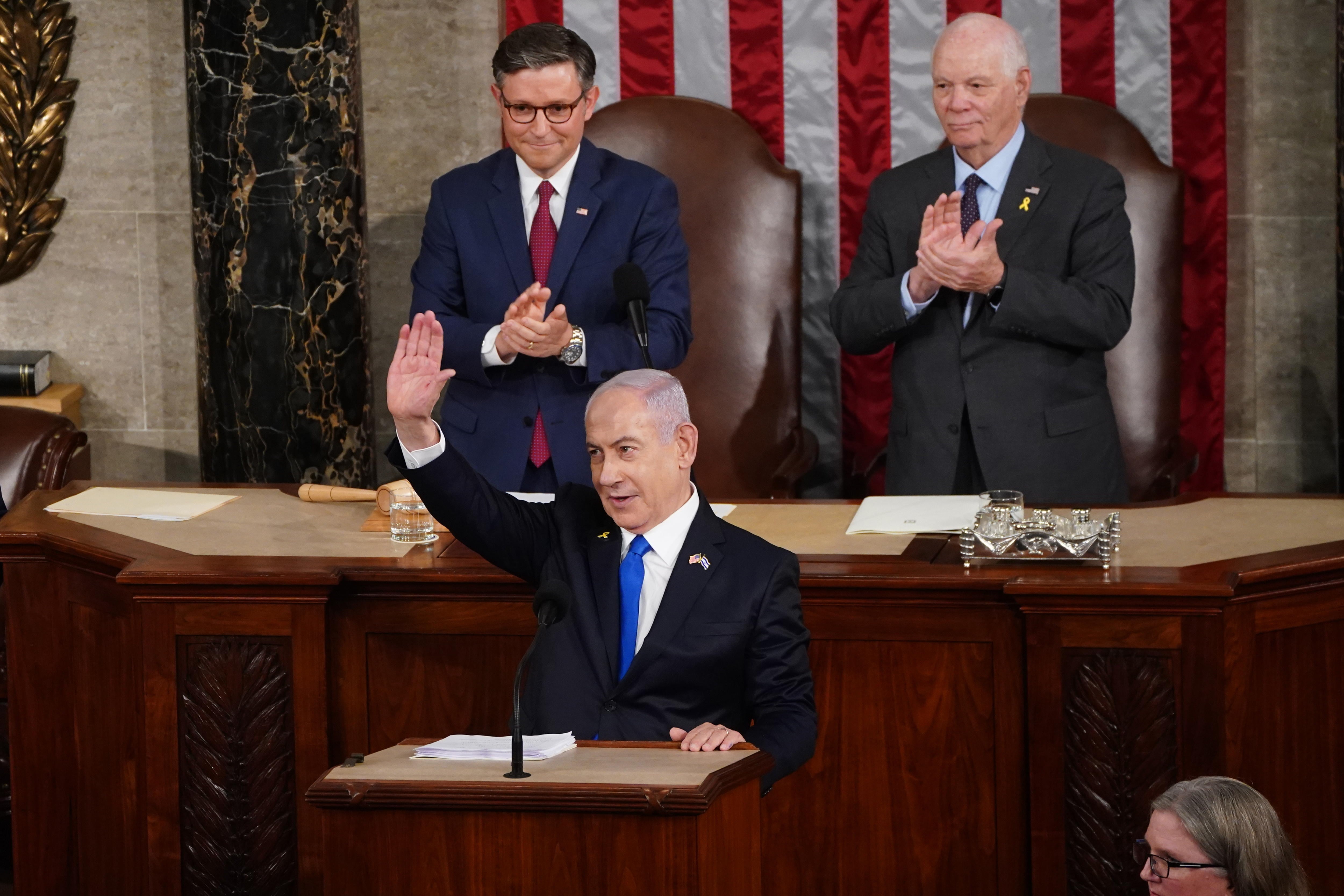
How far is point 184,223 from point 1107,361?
3284mm

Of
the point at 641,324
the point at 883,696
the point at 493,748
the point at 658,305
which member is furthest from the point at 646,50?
the point at 493,748

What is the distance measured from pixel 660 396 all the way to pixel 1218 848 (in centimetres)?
115

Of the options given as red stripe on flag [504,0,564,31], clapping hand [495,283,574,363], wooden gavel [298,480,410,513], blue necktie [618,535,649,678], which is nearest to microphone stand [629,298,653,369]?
clapping hand [495,283,574,363]

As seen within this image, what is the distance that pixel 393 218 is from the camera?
600 centimetres

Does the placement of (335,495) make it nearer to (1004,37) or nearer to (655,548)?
(655,548)

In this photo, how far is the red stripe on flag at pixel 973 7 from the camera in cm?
557

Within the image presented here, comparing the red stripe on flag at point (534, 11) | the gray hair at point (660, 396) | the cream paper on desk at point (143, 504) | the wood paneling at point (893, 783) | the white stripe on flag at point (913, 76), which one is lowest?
the wood paneling at point (893, 783)

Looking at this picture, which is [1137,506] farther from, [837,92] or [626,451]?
[837,92]

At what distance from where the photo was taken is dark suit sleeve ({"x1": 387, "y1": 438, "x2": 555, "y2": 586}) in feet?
9.57

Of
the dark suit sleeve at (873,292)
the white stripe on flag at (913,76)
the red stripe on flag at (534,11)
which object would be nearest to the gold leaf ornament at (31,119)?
the red stripe on flag at (534,11)

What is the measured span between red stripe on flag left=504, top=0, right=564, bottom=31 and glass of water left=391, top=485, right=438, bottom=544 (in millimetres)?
2617

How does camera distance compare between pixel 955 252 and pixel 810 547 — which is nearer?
pixel 810 547

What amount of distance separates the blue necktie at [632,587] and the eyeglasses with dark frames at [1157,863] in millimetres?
934

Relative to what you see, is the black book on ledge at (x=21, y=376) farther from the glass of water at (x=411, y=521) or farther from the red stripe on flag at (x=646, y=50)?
the glass of water at (x=411, y=521)
